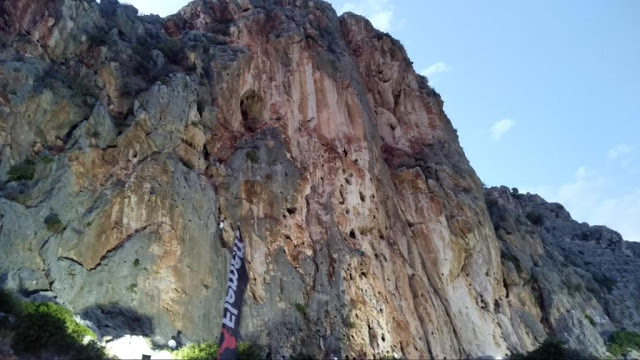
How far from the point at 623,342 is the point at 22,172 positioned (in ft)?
127

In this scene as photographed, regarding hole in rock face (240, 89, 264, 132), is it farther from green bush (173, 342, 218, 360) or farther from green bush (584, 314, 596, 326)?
green bush (584, 314, 596, 326)

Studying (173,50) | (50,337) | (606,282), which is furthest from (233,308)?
(606,282)

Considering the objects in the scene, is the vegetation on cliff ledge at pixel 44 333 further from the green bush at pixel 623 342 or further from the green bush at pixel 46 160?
the green bush at pixel 623 342

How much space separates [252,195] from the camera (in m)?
30.5

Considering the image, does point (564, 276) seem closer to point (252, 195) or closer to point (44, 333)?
point (252, 195)

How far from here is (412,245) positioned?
36688 millimetres

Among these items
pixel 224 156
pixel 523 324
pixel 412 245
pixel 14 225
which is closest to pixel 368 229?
pixel 412 245

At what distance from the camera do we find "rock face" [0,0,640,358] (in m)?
24.9

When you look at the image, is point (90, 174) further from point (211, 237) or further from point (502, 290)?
point (502, 290)

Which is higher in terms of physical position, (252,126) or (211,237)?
(252,126)

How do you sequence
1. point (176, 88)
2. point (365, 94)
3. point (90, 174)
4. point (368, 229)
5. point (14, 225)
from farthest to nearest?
point (365, 94), point (368, 229), point (176, 88), point (90, 174), point (14, 225)

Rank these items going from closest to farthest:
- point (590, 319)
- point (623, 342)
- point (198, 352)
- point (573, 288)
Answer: point (198, 352), point (623, 342), point (590, 319), point (573, 288)

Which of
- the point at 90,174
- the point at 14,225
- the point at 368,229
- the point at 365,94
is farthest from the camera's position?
the point at 365,94

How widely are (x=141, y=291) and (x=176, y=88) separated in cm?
1140
